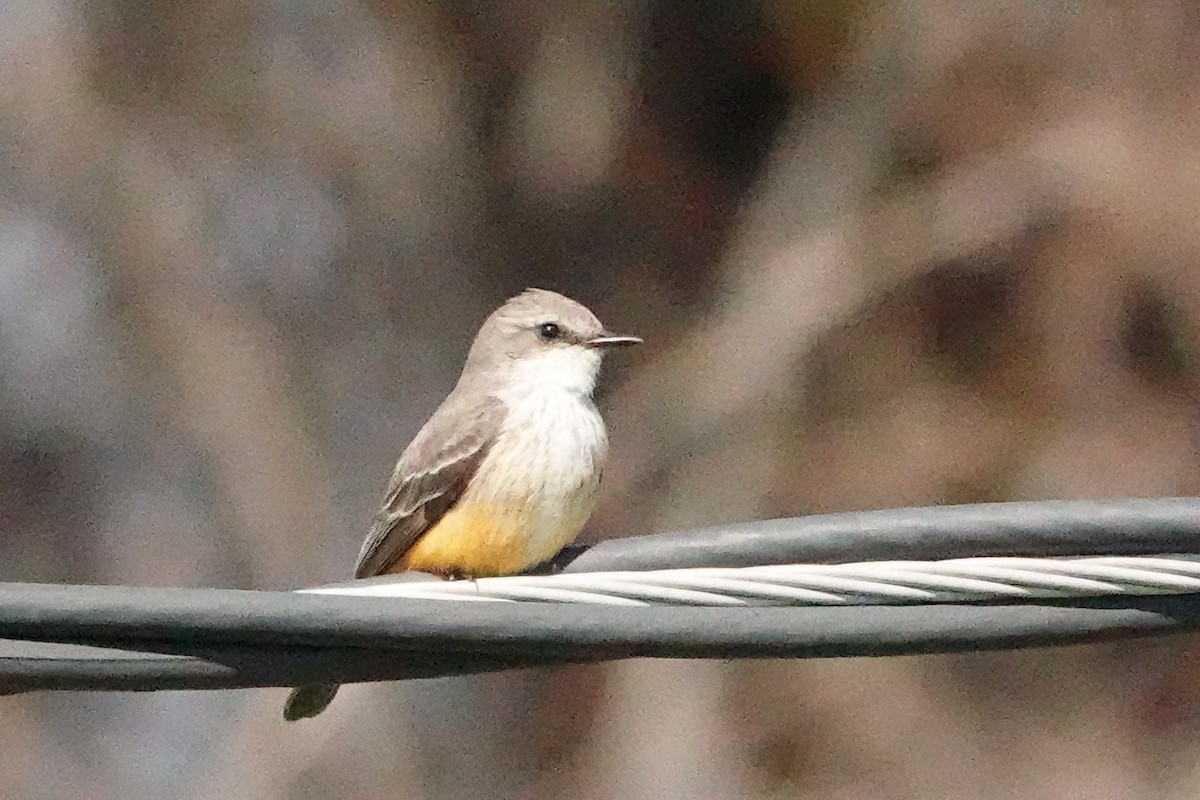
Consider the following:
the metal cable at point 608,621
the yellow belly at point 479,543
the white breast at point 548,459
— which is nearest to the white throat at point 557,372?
the white breast at point 548,459

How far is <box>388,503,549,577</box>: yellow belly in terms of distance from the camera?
3.76 m

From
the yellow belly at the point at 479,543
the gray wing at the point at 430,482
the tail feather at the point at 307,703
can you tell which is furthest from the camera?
the gray wing at the point at 430,482

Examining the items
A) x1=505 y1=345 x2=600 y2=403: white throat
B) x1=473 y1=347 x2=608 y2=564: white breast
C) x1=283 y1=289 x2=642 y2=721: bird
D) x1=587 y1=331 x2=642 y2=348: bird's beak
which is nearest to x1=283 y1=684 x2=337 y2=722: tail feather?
x1=283 y1=289 x2=642 y2=721: bird

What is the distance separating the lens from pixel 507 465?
3.94 meters

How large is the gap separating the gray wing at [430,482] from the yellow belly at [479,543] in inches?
2.8

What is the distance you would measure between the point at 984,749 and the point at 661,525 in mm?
2148

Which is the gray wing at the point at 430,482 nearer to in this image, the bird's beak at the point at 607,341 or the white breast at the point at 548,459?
the white breast at the point at 548,459

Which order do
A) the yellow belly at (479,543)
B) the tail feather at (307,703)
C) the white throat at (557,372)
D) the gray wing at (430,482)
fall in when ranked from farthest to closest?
the white throat at (557,372) → the gray wing at (430,482) → the yellow belly at (479,543) → the tail feather at (307,703)

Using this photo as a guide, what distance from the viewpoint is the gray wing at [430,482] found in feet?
13.1

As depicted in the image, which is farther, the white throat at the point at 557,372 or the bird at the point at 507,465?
the white throat at the point at 557,372

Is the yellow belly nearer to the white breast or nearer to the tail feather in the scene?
the white breast

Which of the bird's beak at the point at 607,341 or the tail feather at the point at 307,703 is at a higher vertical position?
the bird's beak at the point at 607,341

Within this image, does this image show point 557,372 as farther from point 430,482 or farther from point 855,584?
point 855,584

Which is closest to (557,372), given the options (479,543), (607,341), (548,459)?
(607,341)
